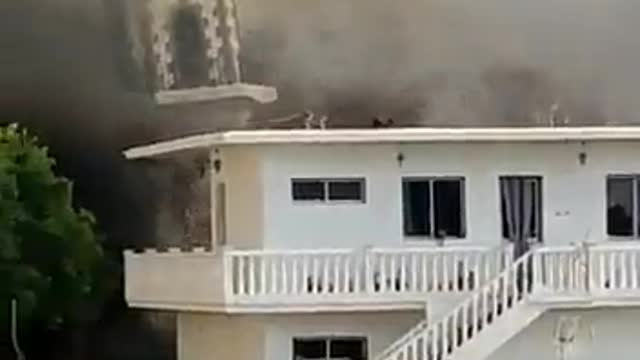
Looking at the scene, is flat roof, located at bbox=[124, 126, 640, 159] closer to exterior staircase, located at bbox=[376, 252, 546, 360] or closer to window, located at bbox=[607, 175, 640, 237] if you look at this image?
window, located at bbox=[607, 175, 640, 237]

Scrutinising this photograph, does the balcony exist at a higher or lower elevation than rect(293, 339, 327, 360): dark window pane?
higher

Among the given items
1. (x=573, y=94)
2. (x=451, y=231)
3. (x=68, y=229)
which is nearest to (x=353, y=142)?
(x=451, y=231)

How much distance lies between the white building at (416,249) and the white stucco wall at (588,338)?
0.02m

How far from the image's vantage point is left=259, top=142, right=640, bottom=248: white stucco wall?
2423cm

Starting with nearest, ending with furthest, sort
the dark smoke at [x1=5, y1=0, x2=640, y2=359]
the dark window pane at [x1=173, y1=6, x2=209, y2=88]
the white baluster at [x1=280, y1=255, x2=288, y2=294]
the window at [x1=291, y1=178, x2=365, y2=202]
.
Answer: the white baluster at [x1=280, y1=255, x2=288, y2=294]
the window at [x1=291, y1=178, x2=365, y2=202]
the dark smoke at [x1=5, y1=0, x2=640, y2=359]
the dark window pane at [x1=173, y1=6, x2=209, y2=88]

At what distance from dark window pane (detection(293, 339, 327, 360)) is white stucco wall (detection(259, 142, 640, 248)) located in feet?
4.29

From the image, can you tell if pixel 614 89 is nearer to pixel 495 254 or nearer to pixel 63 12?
pixel 63 12

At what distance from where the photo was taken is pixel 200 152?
88.9 feet

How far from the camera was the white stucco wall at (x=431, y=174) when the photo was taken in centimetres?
2423

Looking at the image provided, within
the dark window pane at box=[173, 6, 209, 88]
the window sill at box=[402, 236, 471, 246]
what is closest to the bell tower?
the dark window pane at box=[173, 6, 209, 88]

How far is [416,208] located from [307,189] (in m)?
1.53

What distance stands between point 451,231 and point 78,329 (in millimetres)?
10314

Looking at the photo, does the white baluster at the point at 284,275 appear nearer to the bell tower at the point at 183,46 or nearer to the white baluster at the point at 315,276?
the white baluster at the point at 315,276

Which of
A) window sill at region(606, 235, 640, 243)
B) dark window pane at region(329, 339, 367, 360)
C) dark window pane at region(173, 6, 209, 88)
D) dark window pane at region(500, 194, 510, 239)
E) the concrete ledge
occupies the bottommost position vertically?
→ dark window pane at region(329, 339, 367, 360)
